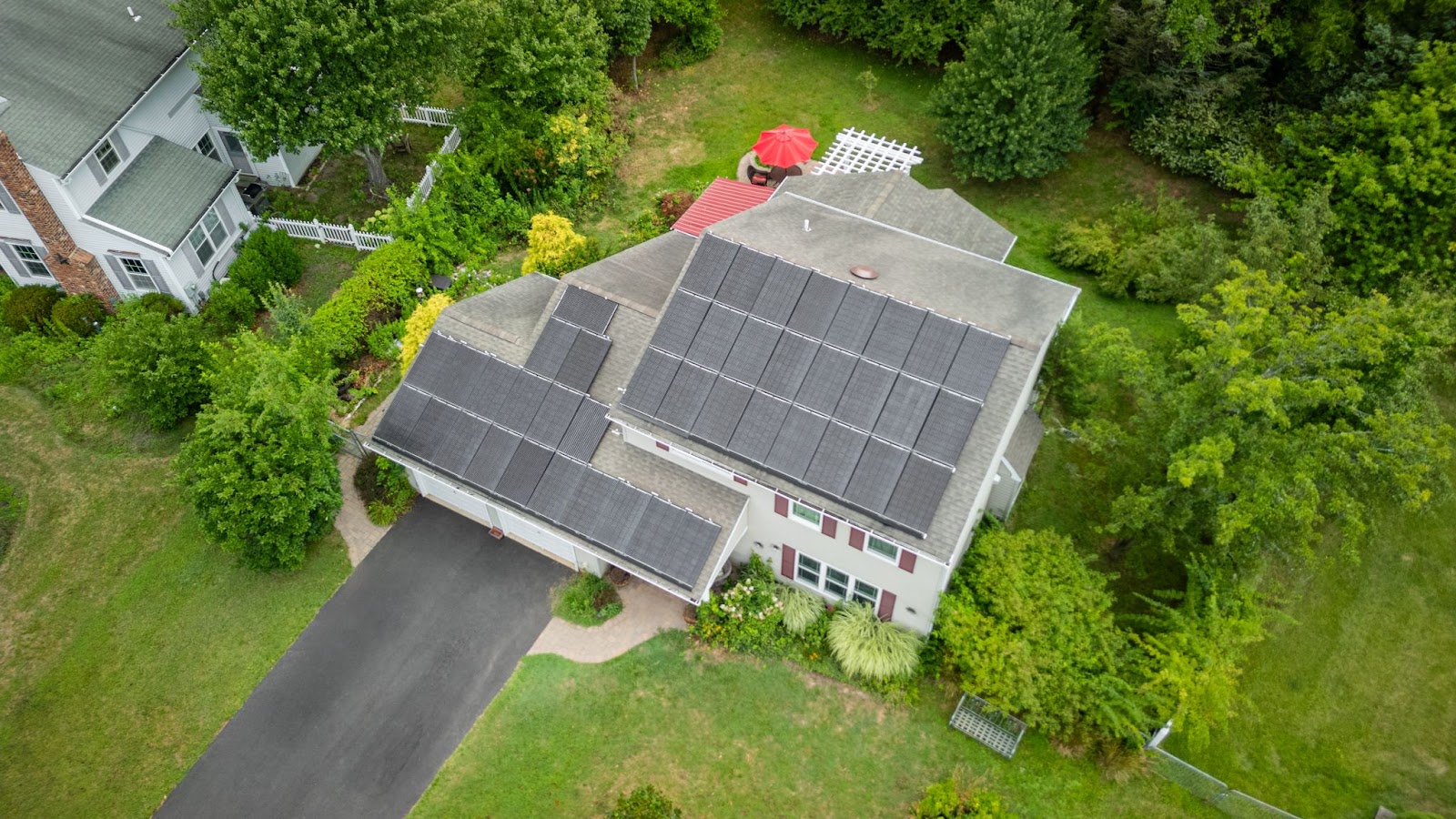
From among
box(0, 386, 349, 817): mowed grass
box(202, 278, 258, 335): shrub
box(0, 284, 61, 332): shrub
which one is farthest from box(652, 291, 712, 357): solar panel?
box(0, 284, 61, 332): shrub

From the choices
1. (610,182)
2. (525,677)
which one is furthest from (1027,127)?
(525,677)

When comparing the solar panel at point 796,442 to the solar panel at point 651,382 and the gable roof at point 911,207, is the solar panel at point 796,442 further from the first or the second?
the gable roof at point 911,207

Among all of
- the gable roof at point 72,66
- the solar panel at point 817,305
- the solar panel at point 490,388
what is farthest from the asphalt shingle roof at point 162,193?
the solar panel at point 817,305

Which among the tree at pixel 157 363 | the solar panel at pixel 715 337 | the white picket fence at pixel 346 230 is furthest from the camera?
the white picket fence at pixel 346 230

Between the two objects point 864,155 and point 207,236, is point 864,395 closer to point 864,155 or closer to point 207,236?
point 864,155

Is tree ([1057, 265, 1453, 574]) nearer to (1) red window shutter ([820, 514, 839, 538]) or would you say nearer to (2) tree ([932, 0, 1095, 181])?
(1) red window shutter ([820, 514, 839, 538])

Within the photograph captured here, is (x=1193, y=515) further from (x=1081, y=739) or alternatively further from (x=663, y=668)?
(x=663, y=668)
